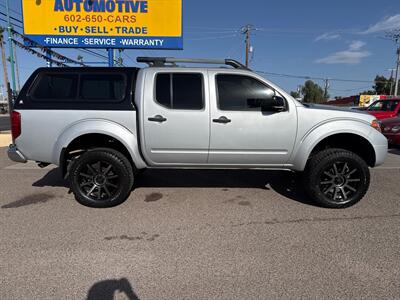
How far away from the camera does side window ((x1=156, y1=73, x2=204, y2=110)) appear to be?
161 inches

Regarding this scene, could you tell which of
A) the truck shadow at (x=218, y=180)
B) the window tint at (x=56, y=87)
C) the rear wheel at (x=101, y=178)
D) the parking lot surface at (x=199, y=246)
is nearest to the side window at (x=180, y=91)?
the rear wheel at (x=101, y=178)

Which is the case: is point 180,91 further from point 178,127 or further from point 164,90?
point 178,127

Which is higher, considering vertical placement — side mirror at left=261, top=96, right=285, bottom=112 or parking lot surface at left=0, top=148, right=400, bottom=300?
side mirror at left=261, top=96, right=285, bottom=112

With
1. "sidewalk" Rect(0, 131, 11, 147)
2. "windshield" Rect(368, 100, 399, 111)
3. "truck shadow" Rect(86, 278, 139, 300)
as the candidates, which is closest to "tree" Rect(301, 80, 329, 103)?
"windshield" Rect(368, 100, 399, 111)

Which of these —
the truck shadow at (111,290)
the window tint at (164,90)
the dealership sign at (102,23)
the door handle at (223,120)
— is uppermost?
the dealership sign at (102,23)

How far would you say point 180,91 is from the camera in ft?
13.5

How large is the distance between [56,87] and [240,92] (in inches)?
106

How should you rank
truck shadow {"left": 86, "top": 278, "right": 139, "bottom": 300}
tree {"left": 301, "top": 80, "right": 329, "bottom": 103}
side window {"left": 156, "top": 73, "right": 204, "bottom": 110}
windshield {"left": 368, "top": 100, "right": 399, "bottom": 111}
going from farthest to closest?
1. tree {"left": 301, "top": 80, "right": 329, "bottom": 103}
2. windshield {"left": 368, "top": 100, "right": 399, "bottom": 111}
3. side window {"left": 156, "top": 73, "right": 204, "bottom": 110}
4. truck shadow {"left": 86, "top": 278, "right": 139, "bottom": 300}

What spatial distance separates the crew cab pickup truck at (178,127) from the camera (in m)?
4.05

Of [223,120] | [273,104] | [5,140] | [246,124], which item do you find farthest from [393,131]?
[5,140]

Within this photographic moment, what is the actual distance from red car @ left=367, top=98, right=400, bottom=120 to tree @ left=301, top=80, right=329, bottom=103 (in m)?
81.2

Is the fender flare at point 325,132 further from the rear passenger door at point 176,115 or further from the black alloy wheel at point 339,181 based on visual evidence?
the rear passenger door at point 176,115

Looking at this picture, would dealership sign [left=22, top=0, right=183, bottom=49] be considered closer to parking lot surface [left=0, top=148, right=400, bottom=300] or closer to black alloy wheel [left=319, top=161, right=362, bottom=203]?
parking lot surface [left=0, top=148, right=400, bottom=300]

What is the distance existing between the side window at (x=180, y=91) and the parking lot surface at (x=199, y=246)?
152cm
